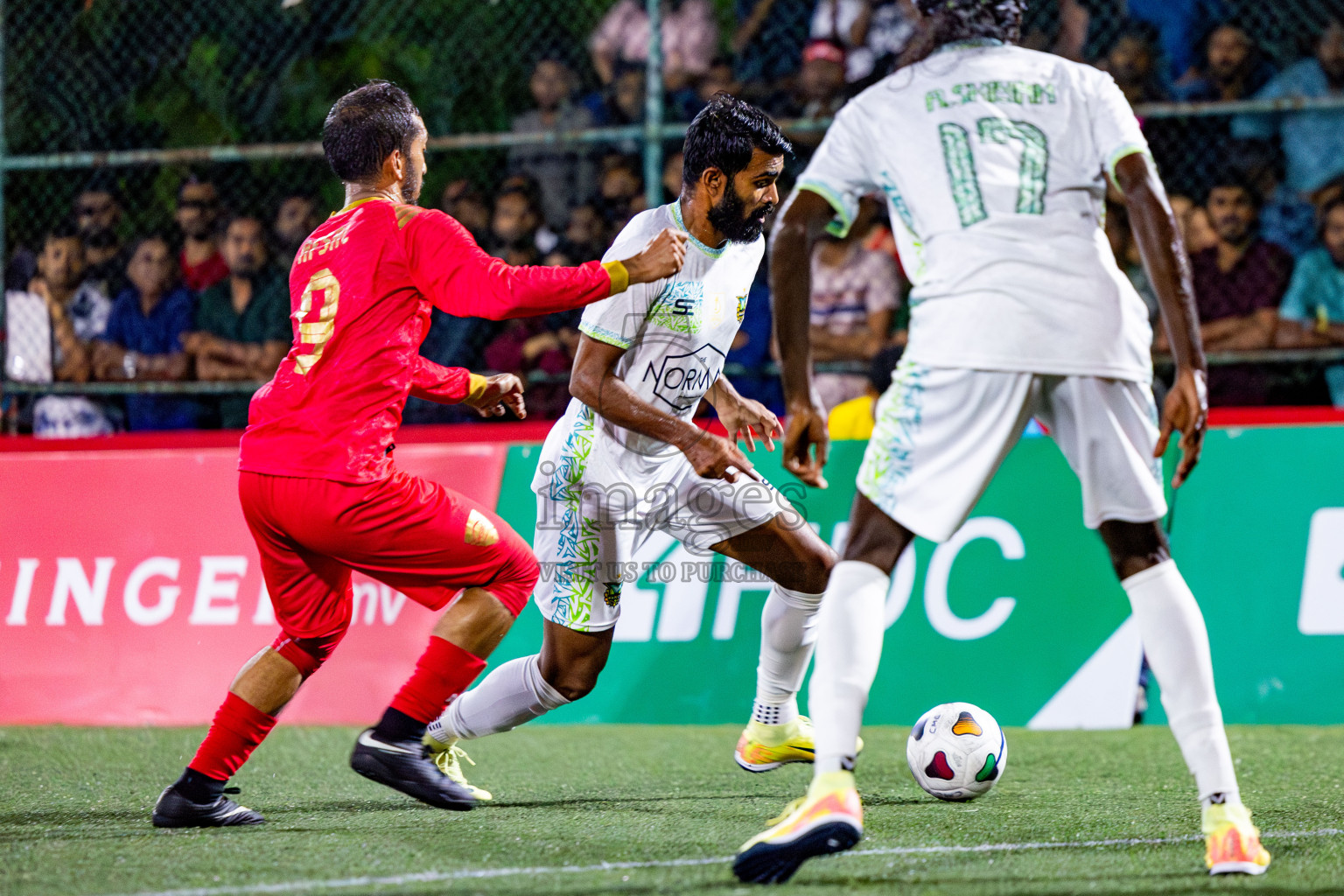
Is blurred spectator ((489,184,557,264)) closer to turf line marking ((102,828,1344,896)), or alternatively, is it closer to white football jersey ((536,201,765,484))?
white football jersey ((536,201,765,484))

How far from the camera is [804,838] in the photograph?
115 inches

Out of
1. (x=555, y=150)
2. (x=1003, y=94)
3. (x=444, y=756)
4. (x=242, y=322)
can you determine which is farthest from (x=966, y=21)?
(x=242, y=322)

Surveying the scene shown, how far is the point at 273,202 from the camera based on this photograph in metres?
8.64

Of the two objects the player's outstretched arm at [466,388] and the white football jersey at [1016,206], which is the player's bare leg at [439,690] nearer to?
the player's outstretched arm at [466,388]

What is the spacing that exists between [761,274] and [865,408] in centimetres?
116

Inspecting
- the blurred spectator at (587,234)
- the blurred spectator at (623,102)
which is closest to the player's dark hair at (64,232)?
the blurred spectator at (587,234)

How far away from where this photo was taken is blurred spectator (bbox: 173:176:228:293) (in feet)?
27.8

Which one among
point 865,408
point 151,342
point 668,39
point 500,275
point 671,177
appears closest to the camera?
point 500,275

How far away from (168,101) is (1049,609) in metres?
6.20

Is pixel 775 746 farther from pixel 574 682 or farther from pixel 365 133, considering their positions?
pixel 365 133

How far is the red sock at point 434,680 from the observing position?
4094 mm

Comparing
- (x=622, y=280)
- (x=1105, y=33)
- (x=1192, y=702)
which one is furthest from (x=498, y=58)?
(x=1192, y=702)

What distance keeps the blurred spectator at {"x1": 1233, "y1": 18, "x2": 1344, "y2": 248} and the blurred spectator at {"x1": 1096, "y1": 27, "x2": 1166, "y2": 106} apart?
0.47 metres

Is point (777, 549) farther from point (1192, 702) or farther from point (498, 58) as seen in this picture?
point (498, 58)
